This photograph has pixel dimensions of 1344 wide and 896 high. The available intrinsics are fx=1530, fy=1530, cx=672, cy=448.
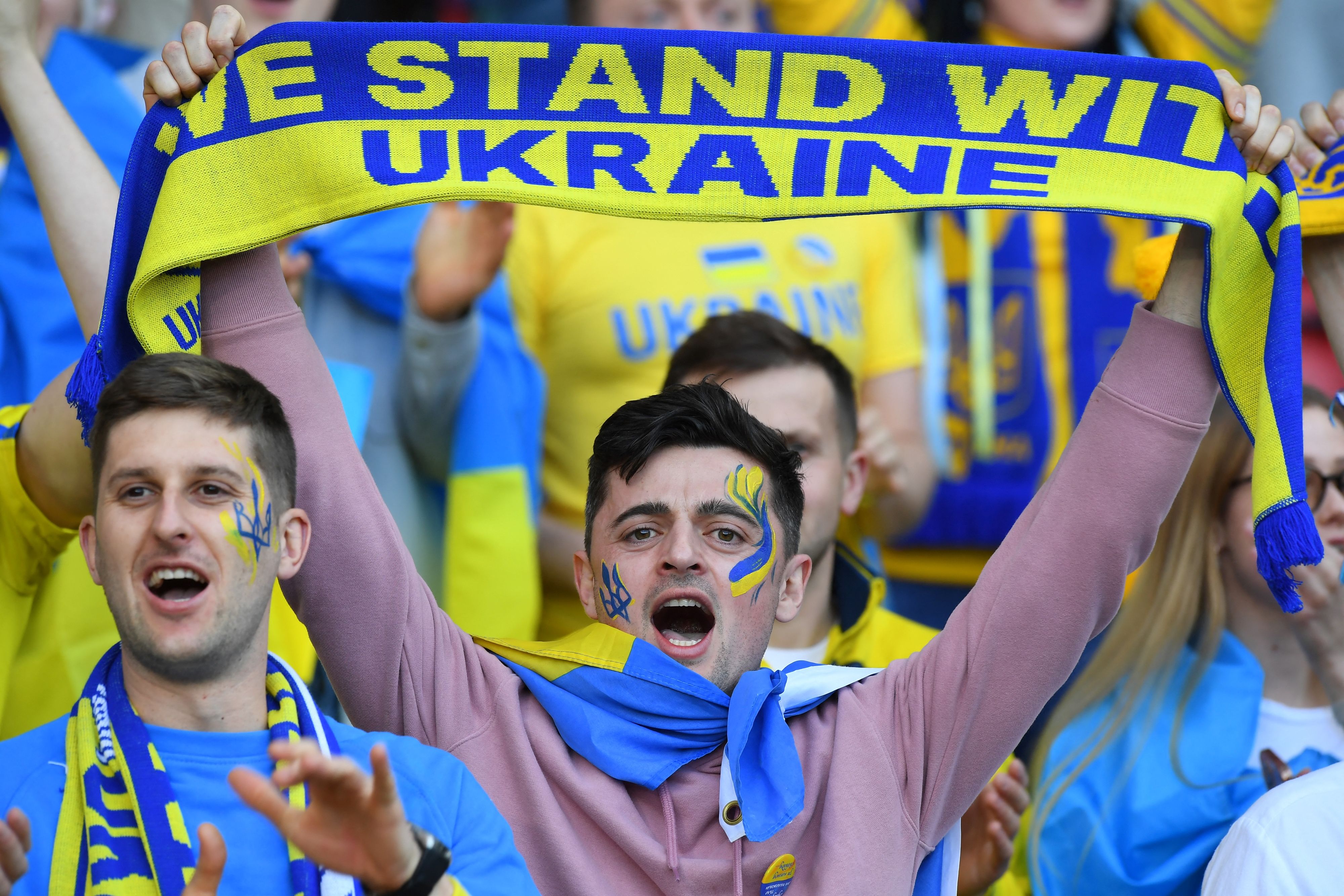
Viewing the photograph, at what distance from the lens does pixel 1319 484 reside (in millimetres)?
3145

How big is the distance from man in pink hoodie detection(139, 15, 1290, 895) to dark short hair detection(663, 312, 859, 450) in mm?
648

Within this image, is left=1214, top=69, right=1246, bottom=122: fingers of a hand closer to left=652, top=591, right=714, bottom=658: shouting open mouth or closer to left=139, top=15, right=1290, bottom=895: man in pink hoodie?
left=139, top=15, right=1290, bottom=895: man in pink hoodie

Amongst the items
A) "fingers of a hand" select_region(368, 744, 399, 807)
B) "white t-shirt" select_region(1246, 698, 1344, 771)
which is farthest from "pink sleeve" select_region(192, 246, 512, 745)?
"white t-shirt" select_region(1246, 698, 1344, 771)

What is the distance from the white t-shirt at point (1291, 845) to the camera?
7.91 feet

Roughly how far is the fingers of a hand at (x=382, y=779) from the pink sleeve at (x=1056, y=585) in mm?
946

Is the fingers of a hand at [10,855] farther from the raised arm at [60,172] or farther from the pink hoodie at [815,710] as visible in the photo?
the raised arm at [60,172]

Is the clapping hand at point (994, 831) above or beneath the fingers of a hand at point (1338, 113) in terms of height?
beneath

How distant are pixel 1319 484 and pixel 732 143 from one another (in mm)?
1473

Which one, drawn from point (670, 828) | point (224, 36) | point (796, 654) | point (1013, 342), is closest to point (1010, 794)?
point (796, 654)

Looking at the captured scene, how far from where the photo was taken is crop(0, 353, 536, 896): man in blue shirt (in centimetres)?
190

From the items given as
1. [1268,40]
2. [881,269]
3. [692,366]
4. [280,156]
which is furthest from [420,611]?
[1268,40]

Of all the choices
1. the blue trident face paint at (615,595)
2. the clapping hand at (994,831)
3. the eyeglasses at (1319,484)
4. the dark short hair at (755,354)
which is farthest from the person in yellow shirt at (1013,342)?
the blue trident face paint at (615,595)

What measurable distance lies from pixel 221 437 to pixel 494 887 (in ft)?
2.37

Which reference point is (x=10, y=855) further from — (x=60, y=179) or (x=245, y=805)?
(x=60, y=179)
